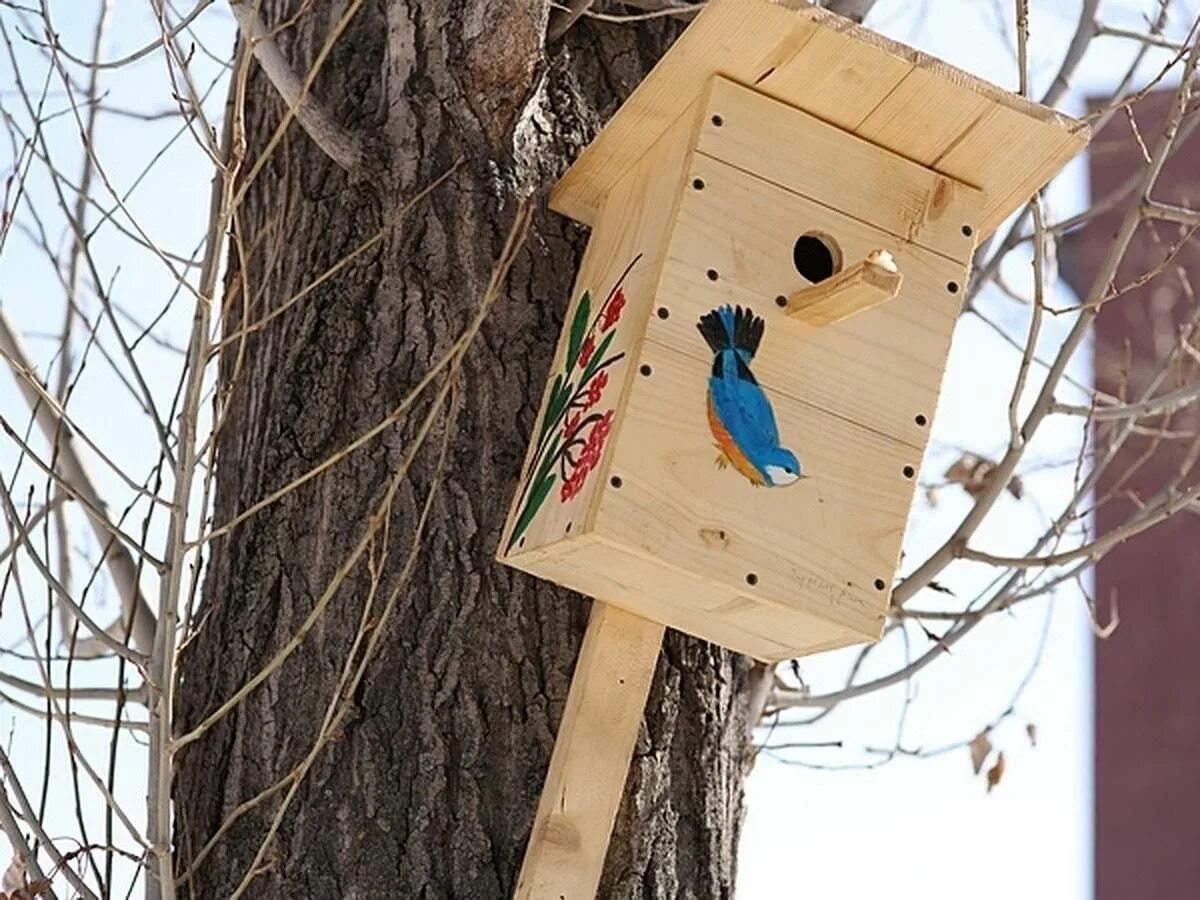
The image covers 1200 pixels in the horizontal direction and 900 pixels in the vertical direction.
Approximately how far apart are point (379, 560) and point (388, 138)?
56cm

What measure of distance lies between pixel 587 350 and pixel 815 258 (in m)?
0.27

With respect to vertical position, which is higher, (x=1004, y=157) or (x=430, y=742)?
(x=1004, y=157)

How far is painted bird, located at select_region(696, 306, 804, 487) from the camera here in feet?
6.77

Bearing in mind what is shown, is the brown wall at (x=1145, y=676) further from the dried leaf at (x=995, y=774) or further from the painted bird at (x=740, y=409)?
the painted bird at (x=740, y=409)

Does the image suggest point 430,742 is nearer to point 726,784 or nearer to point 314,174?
point 726,784

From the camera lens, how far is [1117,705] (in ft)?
29.1

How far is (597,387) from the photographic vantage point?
2119 millimetres

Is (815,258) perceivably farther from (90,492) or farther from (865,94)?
(90,492)

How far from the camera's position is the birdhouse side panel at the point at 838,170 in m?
2.15

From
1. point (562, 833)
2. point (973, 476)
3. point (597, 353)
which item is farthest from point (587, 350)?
point (973, 476)

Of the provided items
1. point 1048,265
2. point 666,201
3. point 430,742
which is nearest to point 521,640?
point 430,742

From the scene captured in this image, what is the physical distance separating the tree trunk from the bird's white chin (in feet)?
1.20

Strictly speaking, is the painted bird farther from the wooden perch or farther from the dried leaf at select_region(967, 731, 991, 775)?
the dried leaf at select_region(967, 731, 991, 775)

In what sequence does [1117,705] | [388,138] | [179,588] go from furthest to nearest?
[1117,705] → [388,138] → [179,588]
